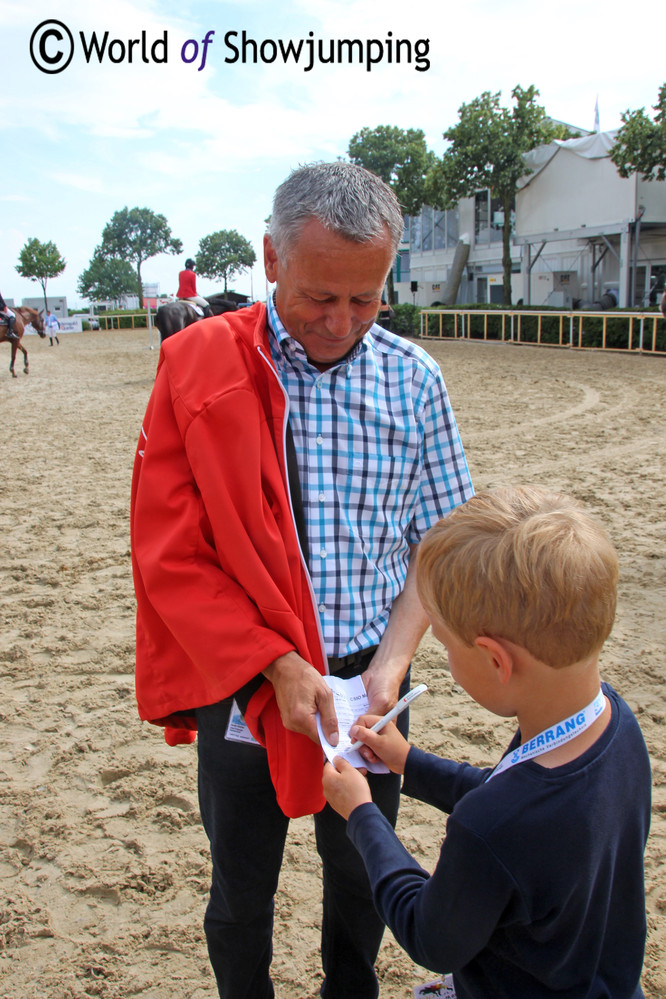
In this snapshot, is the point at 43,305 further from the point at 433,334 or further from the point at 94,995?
the point at 94,995

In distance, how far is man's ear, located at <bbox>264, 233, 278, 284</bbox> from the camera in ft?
5.30

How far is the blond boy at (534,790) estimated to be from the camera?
111 cm

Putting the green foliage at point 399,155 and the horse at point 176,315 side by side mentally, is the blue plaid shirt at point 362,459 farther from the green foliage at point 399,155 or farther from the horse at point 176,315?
the green foliage at point 399,155

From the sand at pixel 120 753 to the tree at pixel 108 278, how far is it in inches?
3564

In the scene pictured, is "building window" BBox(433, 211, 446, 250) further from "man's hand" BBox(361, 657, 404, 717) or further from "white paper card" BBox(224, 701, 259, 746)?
"white paper card" BBox(224, 701, 259, 746)

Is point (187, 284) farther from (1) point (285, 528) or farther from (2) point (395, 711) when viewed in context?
(2) point (395, 711)

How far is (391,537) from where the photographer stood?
1.78m

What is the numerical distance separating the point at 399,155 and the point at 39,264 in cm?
3817

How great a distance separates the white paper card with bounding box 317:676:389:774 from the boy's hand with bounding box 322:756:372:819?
2cm

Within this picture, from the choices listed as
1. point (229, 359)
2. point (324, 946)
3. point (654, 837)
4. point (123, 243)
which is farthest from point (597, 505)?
point (123, 243)

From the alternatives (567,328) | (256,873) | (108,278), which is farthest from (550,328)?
(108,278)

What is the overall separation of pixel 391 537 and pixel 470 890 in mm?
827

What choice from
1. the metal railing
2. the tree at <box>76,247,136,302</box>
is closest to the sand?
the metal railing

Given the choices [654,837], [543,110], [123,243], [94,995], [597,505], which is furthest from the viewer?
[123,243]
